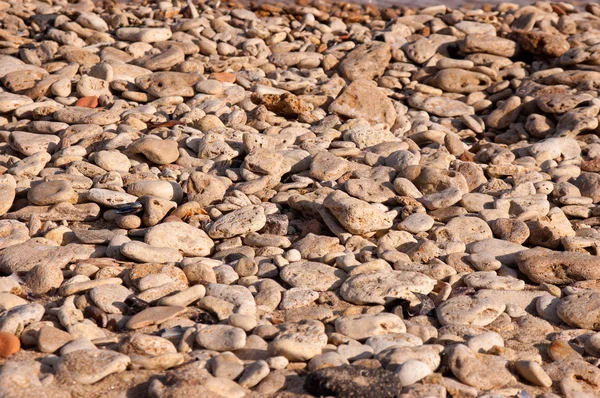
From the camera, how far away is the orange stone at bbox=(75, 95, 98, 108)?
7.35m

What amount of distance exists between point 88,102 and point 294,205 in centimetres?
276

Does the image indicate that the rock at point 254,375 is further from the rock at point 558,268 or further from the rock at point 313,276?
the rock at point 558,268

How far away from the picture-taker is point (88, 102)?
24.2ft

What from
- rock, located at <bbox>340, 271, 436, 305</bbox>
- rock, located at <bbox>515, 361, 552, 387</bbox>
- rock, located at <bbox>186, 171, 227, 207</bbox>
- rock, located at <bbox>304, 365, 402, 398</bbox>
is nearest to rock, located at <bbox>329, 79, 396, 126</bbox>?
rock, located at <bbox>186, 171, 227, 207</bbox>

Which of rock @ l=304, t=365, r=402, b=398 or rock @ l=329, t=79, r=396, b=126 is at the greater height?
rock @ l=304, t=365, r=402, b=398

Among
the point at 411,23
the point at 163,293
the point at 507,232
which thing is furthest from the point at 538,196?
the point at 411,23

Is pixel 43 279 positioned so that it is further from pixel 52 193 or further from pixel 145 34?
pixel 145 34

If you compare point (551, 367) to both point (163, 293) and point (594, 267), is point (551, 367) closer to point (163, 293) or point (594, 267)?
point (594, 267)

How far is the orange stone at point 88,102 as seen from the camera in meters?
7.35

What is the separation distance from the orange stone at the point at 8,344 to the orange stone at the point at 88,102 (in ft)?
13.0

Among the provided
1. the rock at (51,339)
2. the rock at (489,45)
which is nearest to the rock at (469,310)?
the rock at (51,339)

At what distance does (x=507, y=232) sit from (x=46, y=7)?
23.1ft

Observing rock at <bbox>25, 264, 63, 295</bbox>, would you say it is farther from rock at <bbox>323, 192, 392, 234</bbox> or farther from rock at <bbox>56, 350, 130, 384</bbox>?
rock at <bbox>323, 192, 392, 234</bbox>

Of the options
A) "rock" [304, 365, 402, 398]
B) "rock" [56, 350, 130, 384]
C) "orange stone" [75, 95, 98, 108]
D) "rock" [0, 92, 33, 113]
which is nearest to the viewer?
"rock" [304, 365, 402, 398]
